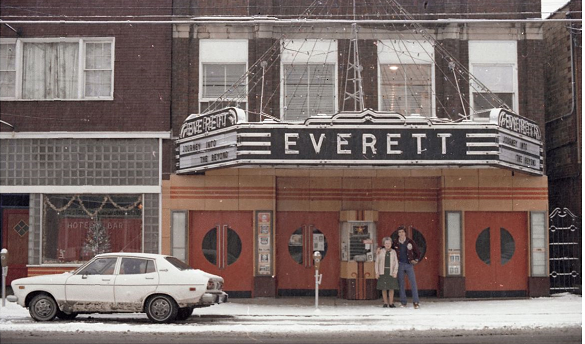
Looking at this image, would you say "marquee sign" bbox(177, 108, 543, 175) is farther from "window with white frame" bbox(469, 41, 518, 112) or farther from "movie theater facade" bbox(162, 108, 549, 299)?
"window with white frame" bbox(469, 41, 518, 112)

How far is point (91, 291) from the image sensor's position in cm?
1554

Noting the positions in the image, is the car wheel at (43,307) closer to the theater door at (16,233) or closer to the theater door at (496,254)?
the theater door at (16,233)

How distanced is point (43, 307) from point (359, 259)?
7980 millimetres

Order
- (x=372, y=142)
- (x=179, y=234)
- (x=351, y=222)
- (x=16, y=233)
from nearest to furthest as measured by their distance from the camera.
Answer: (x=372, y=142) → (x=351, y=222) → (x=179, y=234) → (x=16, y=233)

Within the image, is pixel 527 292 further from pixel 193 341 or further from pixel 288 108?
pixel 193 341

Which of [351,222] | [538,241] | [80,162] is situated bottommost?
[538,241]

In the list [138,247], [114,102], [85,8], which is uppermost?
[85,8]

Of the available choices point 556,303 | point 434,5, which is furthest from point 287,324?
point 434,5

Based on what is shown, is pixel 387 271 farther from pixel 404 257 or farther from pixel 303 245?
pixel 303 245

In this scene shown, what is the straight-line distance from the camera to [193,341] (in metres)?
13.4

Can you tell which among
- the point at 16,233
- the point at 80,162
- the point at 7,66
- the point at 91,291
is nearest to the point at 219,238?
the point at 80,162

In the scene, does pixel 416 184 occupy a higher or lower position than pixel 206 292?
higher

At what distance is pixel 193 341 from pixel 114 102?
29.9ft

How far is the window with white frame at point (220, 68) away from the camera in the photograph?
20.7 metres
